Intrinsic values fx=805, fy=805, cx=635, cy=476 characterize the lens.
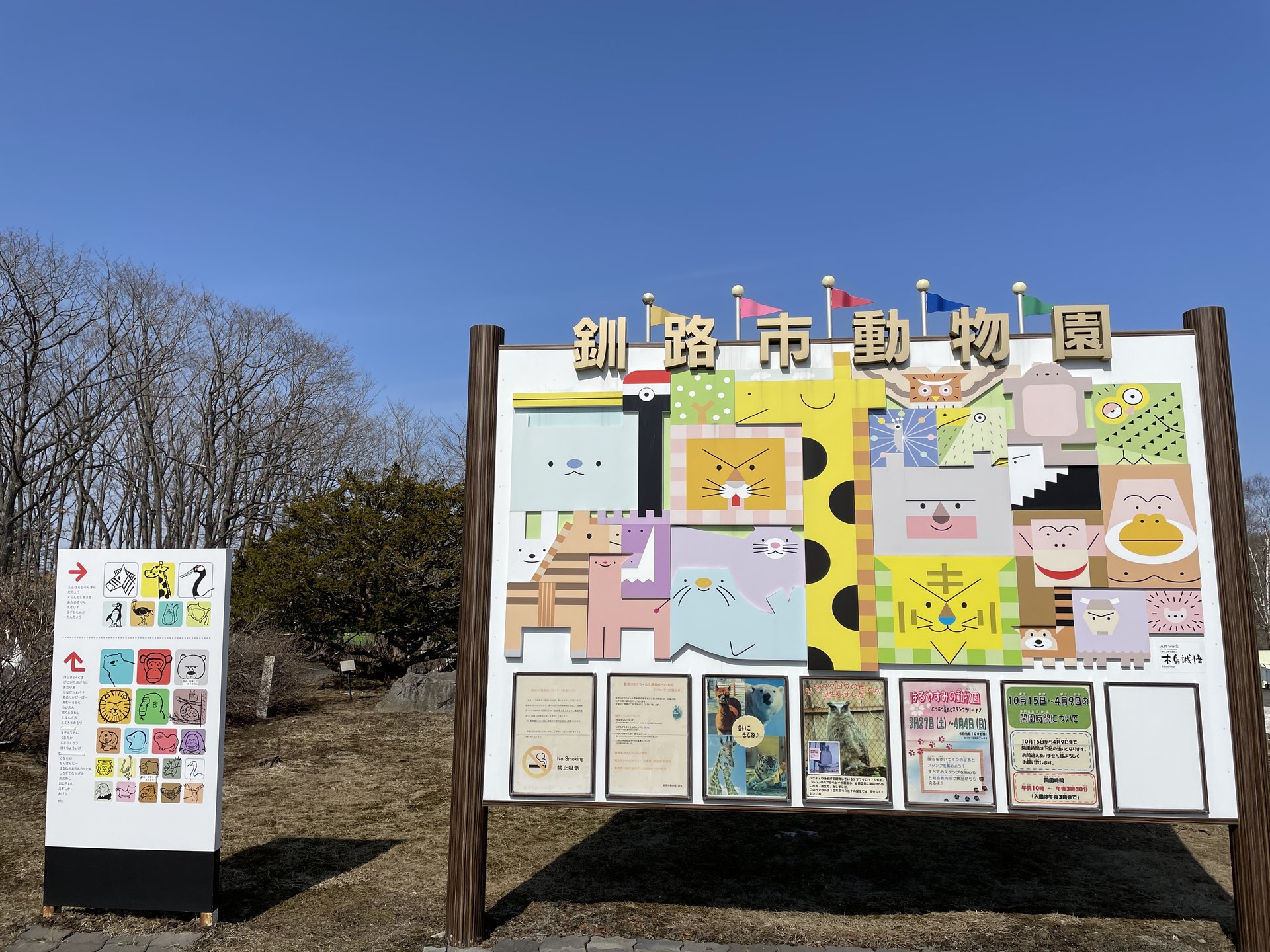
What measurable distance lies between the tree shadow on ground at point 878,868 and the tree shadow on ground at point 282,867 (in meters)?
1.62

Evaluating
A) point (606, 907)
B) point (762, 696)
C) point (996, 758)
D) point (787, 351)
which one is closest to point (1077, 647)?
point (996, 758)

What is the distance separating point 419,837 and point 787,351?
5.70m

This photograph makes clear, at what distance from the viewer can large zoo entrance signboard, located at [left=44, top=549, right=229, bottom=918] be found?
550 cm

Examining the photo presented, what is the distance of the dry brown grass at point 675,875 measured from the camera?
552 cm

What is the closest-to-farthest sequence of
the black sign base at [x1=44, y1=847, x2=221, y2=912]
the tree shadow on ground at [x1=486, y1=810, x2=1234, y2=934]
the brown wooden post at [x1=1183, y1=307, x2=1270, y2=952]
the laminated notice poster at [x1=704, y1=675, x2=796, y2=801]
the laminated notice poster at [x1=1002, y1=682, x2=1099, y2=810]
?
the brown wooden post at [x1=1183, y1=307, x2=1270, y2=952]
the laminated notice poster at [x1=1002, y1=682, x2=1099, y2=810]
the laminated notice poster at [x1=704, y1=675, x2=796, y2=801]
the black sign base at [x1=44, y1=847, x2=221, y2=912]
the tree shadow on ground at [x1=486, y1=810, x2=1234, y2=934]

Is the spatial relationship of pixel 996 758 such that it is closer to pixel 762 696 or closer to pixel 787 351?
pixel 762 696

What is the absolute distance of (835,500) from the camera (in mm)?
5285

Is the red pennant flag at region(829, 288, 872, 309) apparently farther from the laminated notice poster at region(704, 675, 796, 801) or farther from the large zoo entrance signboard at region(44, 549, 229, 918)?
the large zoo entrance signboard at region(44, 549, 229, 918)

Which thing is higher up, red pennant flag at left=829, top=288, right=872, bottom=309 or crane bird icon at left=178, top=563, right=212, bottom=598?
red pennant flag at left=829, top=288, right=872, bottom=309

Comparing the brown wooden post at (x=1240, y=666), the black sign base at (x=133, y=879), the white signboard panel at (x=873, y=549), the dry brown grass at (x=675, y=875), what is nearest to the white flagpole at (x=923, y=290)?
the white signboard panel at (x=873, y=549)

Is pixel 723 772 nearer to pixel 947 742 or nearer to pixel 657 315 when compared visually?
pixel 947 742

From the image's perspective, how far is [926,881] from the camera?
21.8 feet

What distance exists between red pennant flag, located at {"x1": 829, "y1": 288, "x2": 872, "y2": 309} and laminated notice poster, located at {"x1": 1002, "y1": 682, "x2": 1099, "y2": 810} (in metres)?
2.69

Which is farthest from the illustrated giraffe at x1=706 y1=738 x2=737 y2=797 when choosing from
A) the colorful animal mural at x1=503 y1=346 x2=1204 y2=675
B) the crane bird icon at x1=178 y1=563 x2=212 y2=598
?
the crane bird icon at x1=178 y1=563 x2=212 y2=598
